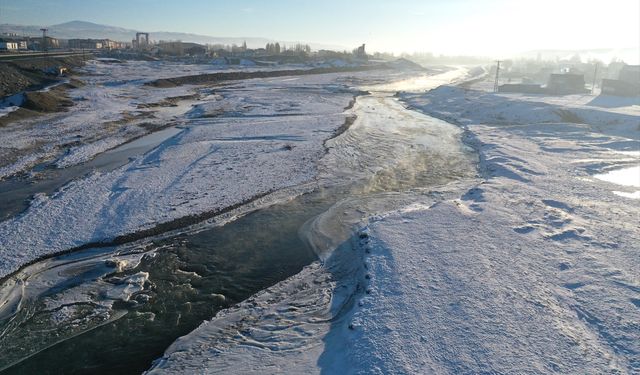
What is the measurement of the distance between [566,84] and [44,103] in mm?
45014

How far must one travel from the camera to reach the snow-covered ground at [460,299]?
212 inches

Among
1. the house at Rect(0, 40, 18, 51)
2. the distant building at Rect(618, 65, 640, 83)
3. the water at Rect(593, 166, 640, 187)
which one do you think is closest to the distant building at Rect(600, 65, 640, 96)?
the distant building at Rect(618, 65, 640, 83)

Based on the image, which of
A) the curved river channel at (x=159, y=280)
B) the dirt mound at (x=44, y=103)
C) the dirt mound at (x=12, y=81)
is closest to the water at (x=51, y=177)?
the curved river channel at (x=159, y=280)

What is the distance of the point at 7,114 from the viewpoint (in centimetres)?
1947

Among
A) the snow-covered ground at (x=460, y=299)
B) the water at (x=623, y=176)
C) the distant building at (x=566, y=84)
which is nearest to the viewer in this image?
the snow-covered ground at (x=460, y=299)

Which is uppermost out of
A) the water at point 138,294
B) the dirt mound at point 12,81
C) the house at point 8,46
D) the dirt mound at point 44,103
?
the house at point 8,46

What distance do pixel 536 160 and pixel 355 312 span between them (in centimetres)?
1163

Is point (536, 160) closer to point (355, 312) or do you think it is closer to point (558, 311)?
point (558, 311)

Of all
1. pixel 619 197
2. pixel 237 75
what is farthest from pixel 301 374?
pixel 237 75

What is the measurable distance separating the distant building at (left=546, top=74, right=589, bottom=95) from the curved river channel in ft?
126

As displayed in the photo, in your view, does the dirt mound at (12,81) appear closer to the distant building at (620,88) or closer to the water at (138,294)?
the water at (138,294)

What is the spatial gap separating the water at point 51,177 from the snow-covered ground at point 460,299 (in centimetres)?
679

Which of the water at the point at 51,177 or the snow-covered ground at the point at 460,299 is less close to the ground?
the water at the point at 51,177

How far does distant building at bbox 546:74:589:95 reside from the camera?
43.8m
